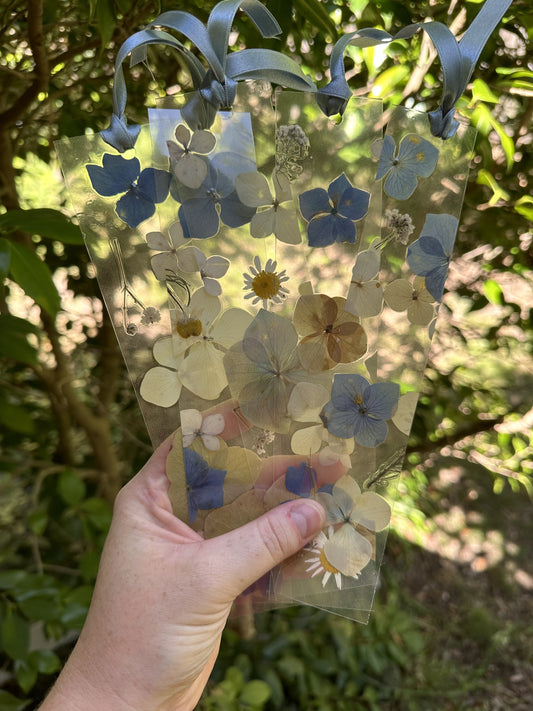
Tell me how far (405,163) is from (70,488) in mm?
850

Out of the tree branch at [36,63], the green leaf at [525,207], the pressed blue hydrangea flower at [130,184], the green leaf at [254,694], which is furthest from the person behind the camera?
the green leaf at [254,694]

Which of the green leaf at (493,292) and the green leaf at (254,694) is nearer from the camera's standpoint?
the green leaf at (493,292)

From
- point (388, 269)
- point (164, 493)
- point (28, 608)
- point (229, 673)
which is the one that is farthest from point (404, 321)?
point (229, 673)

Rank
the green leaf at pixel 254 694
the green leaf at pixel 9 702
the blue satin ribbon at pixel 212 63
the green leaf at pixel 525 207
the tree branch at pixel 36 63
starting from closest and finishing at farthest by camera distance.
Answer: the blue satin ribbon at pixel 212 63, the tree branch at pixel 36 63, the green leaf at pixel 525 207, the green leaf at pixel 9 702, the green leaf at pixel 254 694

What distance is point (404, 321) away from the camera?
0.63 m

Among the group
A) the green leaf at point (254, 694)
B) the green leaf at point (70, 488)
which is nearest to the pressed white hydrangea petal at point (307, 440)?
the green leaf at point (70, 488)

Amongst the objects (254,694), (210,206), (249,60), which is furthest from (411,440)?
(249,60)

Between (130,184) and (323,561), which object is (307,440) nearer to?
(323,561)

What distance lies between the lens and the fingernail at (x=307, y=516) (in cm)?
61

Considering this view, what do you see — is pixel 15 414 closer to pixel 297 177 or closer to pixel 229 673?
pixel 297 177

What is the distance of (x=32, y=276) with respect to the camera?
0.62m

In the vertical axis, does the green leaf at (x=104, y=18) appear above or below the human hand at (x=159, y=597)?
above

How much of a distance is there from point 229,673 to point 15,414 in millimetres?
896

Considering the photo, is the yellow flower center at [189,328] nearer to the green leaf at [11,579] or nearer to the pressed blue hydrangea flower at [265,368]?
the pressed blue hydrangea flower at [265,368]
